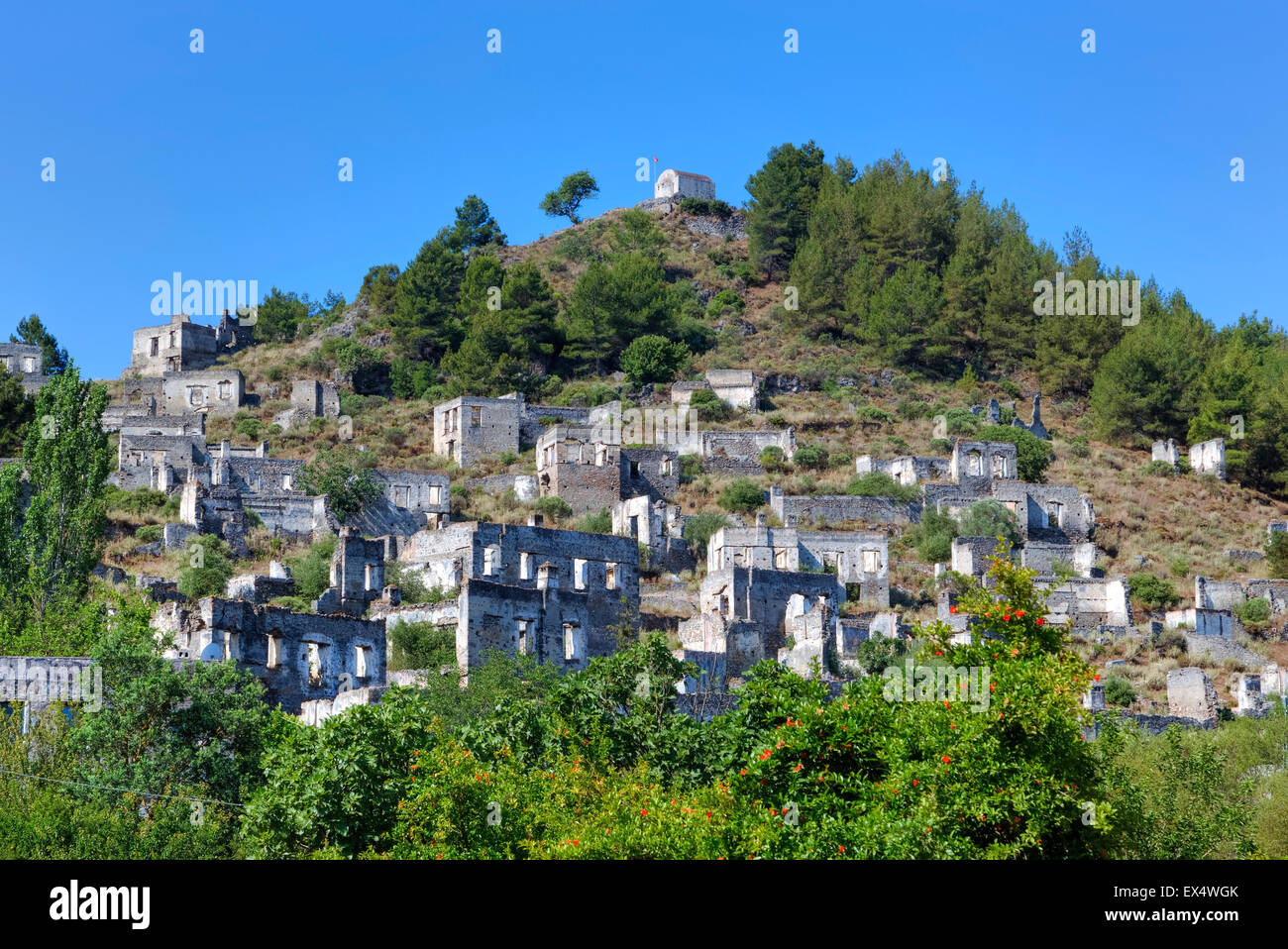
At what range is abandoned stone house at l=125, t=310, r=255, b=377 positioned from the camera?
90.9m

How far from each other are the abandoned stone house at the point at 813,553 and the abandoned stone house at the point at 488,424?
15466 millimetres

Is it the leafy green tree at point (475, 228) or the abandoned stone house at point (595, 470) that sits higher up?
the leafy green tree at point (475, 228)

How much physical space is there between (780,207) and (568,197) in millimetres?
20611

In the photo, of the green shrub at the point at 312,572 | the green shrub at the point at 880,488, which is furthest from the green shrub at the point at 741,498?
the green shrub at the point at 312,572

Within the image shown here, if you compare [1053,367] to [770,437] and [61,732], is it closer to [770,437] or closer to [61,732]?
[770,437]

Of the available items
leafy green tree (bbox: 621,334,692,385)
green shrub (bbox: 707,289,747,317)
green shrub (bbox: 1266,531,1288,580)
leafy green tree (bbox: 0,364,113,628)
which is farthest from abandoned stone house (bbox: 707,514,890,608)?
green shrub (bbox: 707,289,747,317)

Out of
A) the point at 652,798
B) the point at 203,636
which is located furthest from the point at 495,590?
the point at 652,798

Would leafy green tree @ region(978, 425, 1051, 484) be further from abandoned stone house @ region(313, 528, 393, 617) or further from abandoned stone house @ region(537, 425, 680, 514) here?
abandoned stone house @ region(313, 528, 393, 617)

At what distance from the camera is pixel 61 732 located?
32.4 m

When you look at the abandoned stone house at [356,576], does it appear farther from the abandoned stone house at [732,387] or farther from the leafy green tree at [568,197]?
the leafy green tree at [568,197]

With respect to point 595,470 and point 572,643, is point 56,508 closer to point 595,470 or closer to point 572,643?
point 572,643

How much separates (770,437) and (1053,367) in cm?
2008

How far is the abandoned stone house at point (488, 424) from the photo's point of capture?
73.4 meters

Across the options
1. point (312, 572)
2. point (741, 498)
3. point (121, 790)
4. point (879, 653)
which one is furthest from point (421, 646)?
point (741, 498)
